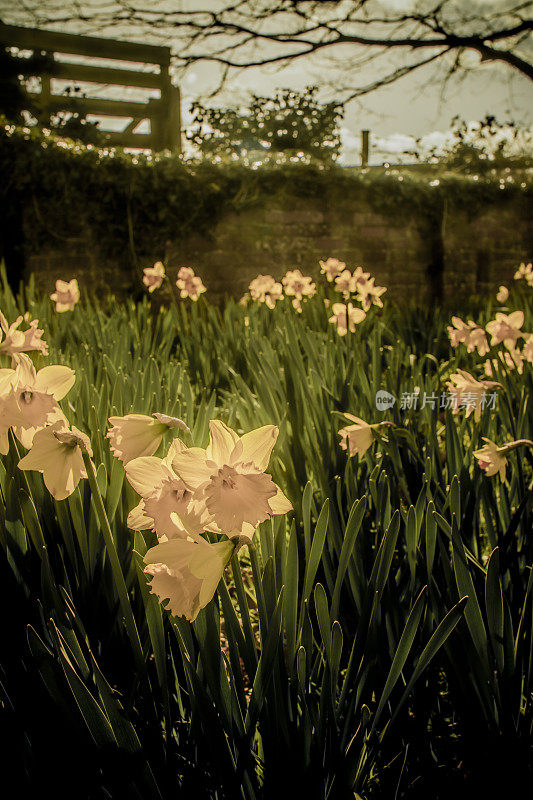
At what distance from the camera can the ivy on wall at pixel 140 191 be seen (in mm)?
5441

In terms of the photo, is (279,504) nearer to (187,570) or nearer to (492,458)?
(187,570)

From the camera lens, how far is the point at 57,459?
0.69 m

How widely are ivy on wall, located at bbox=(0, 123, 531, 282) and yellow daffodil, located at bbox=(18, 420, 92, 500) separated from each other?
17.7 feet

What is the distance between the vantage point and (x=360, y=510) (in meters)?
0.74

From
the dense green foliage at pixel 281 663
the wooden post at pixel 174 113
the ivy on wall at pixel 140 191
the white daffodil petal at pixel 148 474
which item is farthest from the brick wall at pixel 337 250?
the white daffodil petal at pixel 148 474

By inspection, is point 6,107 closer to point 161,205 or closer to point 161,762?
point 161,205

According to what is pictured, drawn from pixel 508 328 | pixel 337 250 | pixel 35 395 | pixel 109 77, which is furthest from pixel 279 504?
pixel 109 77

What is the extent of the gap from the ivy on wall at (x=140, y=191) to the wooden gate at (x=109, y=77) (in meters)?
4.05

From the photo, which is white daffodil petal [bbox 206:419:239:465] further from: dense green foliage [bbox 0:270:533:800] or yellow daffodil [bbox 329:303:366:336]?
yellow daffodil [bbox 329:303:366:336]

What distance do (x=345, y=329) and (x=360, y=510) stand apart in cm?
191

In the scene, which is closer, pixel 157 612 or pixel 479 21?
pixel 157 612

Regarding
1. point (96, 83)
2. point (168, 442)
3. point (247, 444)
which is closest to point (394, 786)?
point (247, 444)

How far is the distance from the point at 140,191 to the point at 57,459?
5.79m

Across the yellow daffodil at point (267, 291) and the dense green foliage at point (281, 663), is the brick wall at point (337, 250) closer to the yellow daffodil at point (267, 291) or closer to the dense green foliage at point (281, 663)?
the yellow daffodil at point (267, 291)
